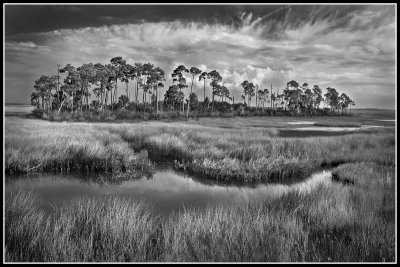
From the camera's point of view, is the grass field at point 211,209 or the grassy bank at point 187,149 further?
the grassy bank at point 187,149

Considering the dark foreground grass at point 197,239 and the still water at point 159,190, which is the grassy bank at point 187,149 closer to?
the still water at point 159,190

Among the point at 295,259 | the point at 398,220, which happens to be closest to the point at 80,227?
the point at 295,259

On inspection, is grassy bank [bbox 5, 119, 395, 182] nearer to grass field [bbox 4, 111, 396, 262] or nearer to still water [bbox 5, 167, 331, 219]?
grass field [bbox 4, 111, 396, 262]

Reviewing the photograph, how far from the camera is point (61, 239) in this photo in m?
4.28

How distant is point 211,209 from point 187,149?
7913 millimetres

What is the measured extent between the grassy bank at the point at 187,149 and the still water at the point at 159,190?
82 cm

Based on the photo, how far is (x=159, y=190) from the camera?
9094 mm

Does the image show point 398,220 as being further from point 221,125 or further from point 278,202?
point 221,125

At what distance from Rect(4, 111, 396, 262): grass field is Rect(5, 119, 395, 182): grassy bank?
0.05m

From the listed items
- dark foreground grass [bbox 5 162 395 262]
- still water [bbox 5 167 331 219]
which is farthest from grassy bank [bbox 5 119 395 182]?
dark foreground grass [bbox 5 162 395 262]

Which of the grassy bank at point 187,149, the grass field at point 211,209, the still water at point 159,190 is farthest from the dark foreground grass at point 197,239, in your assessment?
the grassy bank at point 187,149

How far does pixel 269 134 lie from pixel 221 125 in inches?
140

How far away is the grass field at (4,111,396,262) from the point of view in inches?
165

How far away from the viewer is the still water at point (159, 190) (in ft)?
25.2
